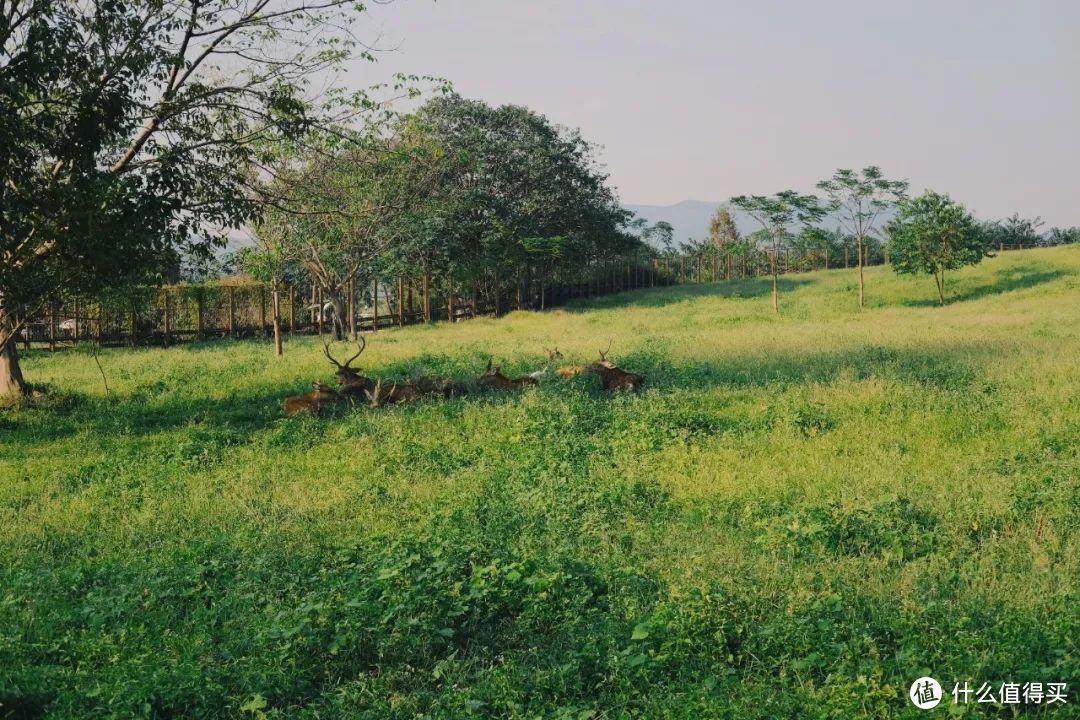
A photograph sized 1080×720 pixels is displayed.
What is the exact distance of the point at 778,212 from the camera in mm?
37438

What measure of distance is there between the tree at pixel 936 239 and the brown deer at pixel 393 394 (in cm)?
2810

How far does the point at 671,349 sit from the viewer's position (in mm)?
19750

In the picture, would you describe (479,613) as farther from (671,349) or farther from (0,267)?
(671,349)

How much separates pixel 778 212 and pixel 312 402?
28762 millimetres

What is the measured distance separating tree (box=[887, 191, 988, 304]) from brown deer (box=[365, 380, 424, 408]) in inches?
1106

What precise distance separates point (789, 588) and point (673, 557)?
0.96 metres

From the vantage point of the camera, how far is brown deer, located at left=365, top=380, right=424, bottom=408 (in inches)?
523

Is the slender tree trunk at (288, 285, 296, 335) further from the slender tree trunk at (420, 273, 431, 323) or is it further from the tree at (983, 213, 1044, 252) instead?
the tree at (983, 213, 1044, 252)

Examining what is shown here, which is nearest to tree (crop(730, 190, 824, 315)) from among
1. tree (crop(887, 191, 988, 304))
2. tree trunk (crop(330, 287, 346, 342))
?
tree (crop(887, 191, 988, 304))

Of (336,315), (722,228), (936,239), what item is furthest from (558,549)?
(722,228)

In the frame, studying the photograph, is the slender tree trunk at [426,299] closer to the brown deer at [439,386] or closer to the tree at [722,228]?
the brown deer at [439,386]

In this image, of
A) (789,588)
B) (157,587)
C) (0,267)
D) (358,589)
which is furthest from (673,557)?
(0,267)

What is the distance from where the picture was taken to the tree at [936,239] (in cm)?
3491

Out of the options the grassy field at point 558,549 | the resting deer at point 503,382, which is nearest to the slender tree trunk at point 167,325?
the grassy field at point 558,549
